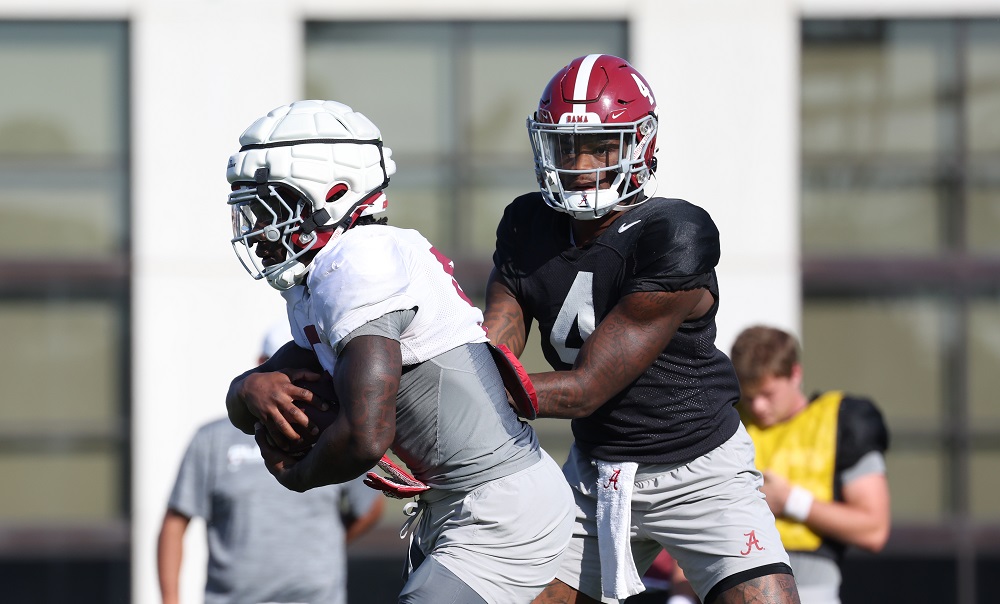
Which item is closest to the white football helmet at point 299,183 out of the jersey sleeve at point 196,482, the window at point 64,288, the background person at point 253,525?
the background person at point 253,525

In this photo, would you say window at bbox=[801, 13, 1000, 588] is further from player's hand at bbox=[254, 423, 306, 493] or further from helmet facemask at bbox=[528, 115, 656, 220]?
player's hand at bbox=[254, 423, 306, 493]

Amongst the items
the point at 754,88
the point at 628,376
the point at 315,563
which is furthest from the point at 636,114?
the point at 754,88

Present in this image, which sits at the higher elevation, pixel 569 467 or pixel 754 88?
pixel 754 88

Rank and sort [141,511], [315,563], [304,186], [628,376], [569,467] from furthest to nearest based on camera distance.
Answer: [141,511] → [315,563] → [569,467] → [628,376] → [304,186]

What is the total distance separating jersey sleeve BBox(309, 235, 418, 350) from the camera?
2.90 meters

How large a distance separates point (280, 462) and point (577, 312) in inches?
39.5

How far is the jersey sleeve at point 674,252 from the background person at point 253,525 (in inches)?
78.4

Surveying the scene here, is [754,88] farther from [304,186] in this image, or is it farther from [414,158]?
[304,186]

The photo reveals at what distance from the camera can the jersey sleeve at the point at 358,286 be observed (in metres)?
2.90

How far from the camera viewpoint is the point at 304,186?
312 centimetres

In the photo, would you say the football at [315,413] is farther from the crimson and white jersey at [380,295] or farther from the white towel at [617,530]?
the white towel at [617,530]

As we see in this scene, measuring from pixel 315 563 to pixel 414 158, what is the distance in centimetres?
365

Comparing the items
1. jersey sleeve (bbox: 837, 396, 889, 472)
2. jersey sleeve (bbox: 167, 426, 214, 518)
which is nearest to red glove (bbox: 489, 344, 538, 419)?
jersey sleeve (bbox: 837, 396, 889, 472)

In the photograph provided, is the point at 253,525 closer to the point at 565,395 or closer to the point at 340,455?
the point at 565,395
